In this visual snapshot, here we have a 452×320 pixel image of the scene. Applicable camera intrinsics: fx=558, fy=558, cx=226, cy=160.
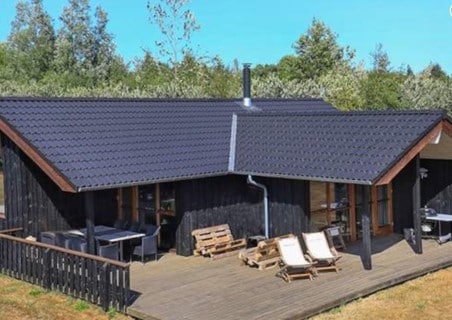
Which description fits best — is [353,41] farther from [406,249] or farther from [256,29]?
[406,249]

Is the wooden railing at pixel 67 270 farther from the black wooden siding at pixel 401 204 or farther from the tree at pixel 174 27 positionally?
the tree at pixel 174 27

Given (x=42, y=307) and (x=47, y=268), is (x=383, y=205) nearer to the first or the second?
(x=47, y=268)

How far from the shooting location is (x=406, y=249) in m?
13.9

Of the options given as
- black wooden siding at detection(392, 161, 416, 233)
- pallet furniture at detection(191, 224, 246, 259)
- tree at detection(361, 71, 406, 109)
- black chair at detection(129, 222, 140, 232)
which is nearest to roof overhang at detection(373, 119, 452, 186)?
black wooden siding at detection(392, 161, 416, 233)

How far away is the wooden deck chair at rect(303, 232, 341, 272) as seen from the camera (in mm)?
11812

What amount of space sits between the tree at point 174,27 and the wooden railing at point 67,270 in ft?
106

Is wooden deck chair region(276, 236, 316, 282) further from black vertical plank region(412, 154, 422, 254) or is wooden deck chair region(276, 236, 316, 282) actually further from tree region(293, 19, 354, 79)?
tree region(293, 19, 354, 79)

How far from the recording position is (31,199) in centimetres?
1277

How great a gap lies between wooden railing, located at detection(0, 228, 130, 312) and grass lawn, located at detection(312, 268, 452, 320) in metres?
3.51

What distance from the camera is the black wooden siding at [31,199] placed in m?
12.7

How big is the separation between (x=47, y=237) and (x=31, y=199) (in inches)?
38.5

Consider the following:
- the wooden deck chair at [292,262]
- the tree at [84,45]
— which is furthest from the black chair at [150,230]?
the tree at [84,45]

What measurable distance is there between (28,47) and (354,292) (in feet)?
150

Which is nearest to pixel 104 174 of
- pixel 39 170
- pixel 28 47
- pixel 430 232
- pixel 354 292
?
pixel 39 170
